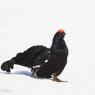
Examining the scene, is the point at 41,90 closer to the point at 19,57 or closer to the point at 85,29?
the point at 19,57

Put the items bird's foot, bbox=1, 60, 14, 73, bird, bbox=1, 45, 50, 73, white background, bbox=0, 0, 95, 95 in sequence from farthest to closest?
bird, bbox=1, 45, 50, 73 < bird's foot, bbox=1, 60, 14, 73 < white background, bbox=0, 0, 95, 95

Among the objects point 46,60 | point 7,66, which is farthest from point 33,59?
point 7,66

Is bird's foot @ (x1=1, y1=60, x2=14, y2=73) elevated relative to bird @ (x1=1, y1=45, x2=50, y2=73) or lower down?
lower down

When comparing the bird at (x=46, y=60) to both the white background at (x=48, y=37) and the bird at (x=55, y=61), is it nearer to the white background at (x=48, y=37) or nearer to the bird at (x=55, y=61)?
the bird at (x=55, y=61)

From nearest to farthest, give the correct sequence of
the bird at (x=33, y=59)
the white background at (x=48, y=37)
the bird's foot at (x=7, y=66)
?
the white background at (x=48, y=37) < the bird's foot at (x=7, y=66) < the bird at (x=33, y=59)

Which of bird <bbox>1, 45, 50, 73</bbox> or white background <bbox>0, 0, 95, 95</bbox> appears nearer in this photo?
white background <bbox>0, 0, 95, 95</bbox>

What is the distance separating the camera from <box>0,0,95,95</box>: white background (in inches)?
384

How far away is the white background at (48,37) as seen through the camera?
32.0ft

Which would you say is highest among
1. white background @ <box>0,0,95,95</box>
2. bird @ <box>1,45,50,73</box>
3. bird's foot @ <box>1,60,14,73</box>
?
bird @ <box>1,45,50,73</box>

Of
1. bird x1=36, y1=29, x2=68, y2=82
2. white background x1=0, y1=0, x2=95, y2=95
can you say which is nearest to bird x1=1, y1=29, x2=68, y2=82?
bird x1=36, y1=29, x2=68, y2=82

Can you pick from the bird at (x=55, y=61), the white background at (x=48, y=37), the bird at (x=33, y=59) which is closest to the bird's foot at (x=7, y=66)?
the bird at (x=33, y=59)

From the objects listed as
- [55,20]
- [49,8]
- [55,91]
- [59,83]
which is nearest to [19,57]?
[59,83]

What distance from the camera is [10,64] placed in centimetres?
1109

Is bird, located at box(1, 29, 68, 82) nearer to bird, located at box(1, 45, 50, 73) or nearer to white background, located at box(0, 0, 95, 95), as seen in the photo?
bird, located at box(1, 45, 50, 73)
